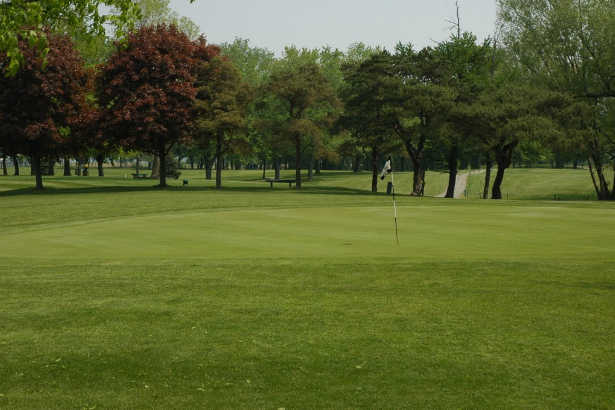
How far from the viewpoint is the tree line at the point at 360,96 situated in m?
45.7

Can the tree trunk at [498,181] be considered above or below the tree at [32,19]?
below

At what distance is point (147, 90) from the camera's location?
1832 inches

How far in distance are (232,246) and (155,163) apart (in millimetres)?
74833

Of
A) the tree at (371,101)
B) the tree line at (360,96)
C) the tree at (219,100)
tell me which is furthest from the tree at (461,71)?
the tree at (219,100)

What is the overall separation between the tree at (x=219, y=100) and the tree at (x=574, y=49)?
2556cm

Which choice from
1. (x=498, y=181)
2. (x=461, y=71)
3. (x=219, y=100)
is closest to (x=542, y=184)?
(x=461, y=71)

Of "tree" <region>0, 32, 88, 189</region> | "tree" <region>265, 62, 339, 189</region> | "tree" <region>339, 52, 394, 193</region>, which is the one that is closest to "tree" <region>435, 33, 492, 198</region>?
"tree" <region>339, 52, 394, 193</region>

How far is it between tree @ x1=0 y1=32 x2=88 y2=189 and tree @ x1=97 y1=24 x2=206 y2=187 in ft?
8.23

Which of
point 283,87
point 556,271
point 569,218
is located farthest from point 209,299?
point 283,87

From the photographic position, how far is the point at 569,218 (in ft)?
70.2

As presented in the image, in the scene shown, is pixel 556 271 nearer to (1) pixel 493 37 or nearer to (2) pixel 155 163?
(1) pixel 493 37

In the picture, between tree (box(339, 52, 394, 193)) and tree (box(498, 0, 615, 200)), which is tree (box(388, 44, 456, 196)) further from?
tree (box(498, 0, 615, 200))

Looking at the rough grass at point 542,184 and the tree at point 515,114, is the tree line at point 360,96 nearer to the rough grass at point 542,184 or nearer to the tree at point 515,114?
the tree at point 515,114

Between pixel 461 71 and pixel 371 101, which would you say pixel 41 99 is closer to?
pixel 371 101
